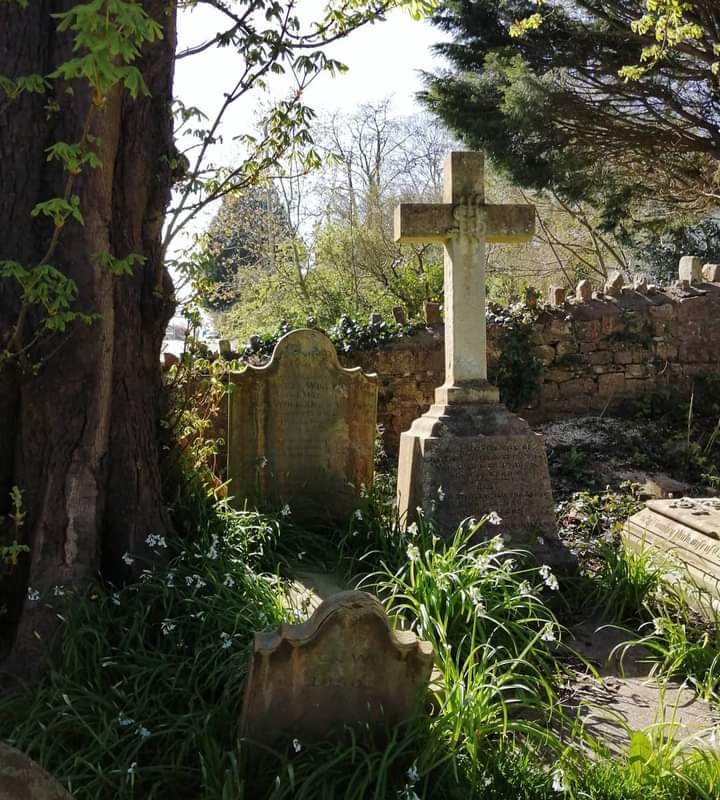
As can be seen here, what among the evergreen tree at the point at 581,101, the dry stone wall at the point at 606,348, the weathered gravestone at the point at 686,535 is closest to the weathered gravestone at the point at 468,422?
the weathered gravestone at the point at 686,535

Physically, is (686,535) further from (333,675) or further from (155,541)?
(155,541)

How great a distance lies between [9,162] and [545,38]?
10.1m

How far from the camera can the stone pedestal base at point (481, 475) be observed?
5020 mm

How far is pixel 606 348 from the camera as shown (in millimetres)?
10258

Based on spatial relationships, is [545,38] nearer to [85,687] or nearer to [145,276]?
[145,276]

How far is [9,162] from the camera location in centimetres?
346

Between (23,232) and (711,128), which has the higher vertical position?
(711,128)

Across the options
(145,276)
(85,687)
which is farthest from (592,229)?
(85,687)

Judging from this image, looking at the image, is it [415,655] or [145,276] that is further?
[145,276]

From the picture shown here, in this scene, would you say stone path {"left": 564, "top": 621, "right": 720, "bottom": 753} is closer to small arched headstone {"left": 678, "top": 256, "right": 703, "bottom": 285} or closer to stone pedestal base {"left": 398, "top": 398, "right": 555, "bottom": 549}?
stone pedestal base {"left": 398, "top": 398, "right": 555, "bottom": 549}

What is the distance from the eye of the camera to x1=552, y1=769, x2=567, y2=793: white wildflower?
2389 millimetres

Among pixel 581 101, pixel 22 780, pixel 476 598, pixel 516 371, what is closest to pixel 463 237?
pixel 476 598

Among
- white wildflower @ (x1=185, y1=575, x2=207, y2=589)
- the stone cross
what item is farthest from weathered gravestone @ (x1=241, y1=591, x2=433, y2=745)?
the stone cross

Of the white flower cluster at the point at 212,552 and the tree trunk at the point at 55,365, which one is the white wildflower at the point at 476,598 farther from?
the tree trunk at the point at 55,365
